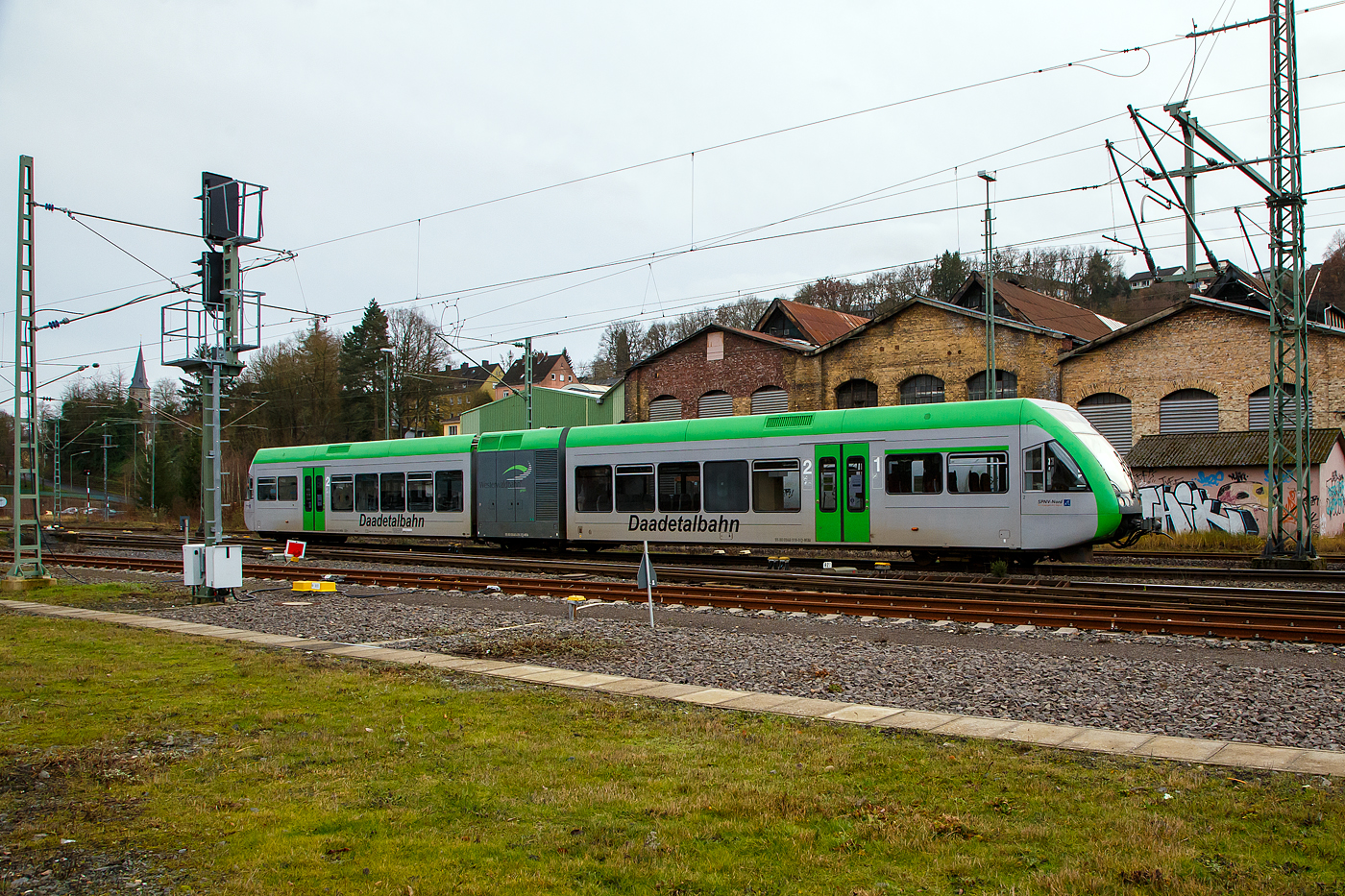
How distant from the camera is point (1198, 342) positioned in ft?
101

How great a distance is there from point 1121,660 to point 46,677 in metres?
10.5

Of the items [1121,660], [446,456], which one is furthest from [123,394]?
[1121,660]

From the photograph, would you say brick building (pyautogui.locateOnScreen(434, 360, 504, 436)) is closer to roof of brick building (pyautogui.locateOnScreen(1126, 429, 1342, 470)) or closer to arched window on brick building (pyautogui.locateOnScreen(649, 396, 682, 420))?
arched window on brick building (pyautogui.locateOnScreen(649, 396, 682, 420))

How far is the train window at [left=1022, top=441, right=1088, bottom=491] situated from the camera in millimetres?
16984

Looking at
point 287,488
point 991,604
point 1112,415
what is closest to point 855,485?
point 991,604

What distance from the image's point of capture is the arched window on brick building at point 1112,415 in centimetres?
3212

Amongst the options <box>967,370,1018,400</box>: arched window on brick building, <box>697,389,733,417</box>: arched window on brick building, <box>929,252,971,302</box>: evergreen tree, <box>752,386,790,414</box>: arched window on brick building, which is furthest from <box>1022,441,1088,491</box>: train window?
<box>929,252,971,302</box>: evergreen tree

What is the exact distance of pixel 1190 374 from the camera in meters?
30.9

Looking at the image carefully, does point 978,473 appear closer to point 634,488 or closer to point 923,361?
point 634,488

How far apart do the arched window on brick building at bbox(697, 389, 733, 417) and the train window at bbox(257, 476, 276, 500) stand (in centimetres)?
1672

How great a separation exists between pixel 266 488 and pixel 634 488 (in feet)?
48.3

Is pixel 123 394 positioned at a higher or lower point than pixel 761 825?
higher

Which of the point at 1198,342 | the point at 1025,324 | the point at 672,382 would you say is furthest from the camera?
the point at 672,382

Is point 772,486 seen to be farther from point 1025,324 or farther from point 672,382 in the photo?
point 672,382
